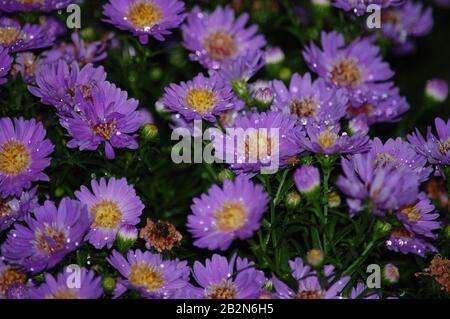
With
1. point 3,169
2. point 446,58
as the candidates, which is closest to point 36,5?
point 3,169

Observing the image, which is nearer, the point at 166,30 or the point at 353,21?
the point at 166,30

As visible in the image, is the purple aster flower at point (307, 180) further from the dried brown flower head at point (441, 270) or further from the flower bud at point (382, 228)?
the dried brown flower head at point (441, 270)

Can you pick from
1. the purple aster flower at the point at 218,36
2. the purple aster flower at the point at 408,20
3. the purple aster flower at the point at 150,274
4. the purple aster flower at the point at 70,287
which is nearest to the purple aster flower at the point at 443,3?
the purple aster flower at the point at 408,20

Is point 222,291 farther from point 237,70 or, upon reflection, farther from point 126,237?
point 237,70

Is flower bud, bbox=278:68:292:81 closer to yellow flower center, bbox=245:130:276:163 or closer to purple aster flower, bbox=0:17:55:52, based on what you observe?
yellow flower center, bbox=245:130:276:163
